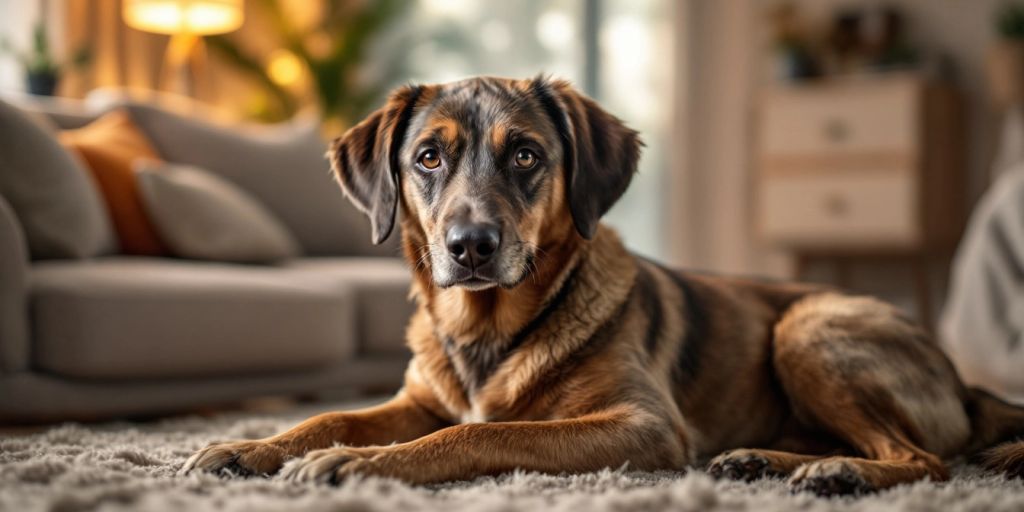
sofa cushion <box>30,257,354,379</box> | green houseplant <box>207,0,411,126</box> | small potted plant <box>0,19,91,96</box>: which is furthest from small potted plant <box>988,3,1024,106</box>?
small potted plant <box>0,19,91,96</box>

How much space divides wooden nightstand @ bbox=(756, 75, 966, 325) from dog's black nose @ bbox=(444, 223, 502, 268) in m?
4.89

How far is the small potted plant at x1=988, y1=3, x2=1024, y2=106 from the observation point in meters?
5.89

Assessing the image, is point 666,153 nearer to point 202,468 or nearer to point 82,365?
point 82,365

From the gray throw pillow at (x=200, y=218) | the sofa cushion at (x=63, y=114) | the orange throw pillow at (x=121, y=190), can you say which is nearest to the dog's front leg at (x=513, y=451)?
the gray throw pillow at (x=200, y=218)

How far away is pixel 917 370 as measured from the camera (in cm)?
220

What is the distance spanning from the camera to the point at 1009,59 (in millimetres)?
5906

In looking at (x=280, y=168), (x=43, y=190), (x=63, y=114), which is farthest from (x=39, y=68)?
(x=43, y=190)

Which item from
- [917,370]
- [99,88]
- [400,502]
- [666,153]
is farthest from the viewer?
[666,153]

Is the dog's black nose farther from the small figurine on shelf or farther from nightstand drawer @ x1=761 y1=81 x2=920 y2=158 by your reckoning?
Result: the small figurine on shelf

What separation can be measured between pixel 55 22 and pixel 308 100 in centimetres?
179

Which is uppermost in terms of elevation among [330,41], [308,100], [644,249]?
[330,41]

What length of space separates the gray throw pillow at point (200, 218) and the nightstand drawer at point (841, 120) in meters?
4.09

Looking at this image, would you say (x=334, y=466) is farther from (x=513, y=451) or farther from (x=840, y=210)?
(x=840, y=210)

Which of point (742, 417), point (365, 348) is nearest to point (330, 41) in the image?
point (365, 348)
